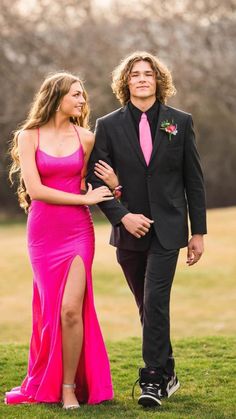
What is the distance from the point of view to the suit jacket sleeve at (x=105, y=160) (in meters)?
5.39

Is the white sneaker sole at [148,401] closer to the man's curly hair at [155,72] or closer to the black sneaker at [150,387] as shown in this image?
the black sneaker at [150,387]

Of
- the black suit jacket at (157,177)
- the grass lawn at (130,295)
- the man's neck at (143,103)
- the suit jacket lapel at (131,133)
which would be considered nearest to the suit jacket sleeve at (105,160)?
the black suit jacket at (157,177)

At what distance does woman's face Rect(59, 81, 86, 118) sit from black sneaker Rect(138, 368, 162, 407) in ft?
5.94

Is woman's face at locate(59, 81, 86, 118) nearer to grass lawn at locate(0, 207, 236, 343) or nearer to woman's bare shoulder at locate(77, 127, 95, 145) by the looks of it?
woman's bare shoulder at locate(77, 127, 95, 145)

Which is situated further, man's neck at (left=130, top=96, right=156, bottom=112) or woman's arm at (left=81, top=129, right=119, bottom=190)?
man's neck at (left=130, top=96, right=156, bottom=112)

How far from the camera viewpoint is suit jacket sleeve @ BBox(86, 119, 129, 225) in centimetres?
539

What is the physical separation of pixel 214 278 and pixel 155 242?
11767 mm

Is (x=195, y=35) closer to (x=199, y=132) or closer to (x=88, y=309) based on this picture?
(x=199, y=132)

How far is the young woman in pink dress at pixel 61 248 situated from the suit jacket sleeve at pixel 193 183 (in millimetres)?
533

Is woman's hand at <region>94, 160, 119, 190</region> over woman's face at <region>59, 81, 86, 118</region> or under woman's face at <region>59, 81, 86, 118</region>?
under

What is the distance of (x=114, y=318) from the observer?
13.5 metres

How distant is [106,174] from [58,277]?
2.49 ft

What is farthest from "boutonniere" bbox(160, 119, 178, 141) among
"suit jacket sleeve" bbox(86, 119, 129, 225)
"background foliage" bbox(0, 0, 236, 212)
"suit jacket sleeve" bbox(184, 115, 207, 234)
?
"background foliage" bbox(0, 0, 236, 212)

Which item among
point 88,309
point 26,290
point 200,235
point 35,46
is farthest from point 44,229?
point 35,46
